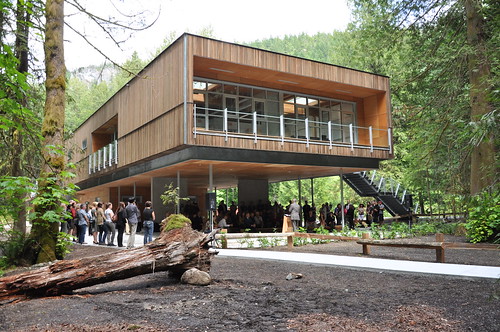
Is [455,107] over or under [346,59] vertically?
under

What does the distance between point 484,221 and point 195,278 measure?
10.4m

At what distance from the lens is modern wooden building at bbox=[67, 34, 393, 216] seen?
53.0 ft

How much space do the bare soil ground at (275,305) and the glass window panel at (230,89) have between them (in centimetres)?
1342

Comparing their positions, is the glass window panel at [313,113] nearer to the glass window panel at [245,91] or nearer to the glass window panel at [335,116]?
the glass window panel at [335,116]

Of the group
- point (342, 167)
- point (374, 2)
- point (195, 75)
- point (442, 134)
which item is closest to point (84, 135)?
point (195, 75)

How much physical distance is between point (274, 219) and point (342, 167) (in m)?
5.38

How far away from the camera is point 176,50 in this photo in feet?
53.2

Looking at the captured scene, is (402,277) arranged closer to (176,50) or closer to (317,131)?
(176,50)

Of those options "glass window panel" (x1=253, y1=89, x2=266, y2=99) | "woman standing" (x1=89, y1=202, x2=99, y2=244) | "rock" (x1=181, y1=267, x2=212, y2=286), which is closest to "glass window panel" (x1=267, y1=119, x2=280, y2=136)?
"glass window panel" (x1=253, y1=89, x2=266, y2=99)

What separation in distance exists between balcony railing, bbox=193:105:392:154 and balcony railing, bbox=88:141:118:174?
7.13m

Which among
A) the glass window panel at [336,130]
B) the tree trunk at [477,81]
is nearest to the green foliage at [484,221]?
the tree trunk at [477,81]

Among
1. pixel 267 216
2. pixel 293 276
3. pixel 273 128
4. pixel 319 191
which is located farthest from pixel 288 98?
pixel 319 191

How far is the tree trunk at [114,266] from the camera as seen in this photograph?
6.04 m

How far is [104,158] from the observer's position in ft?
82.1
